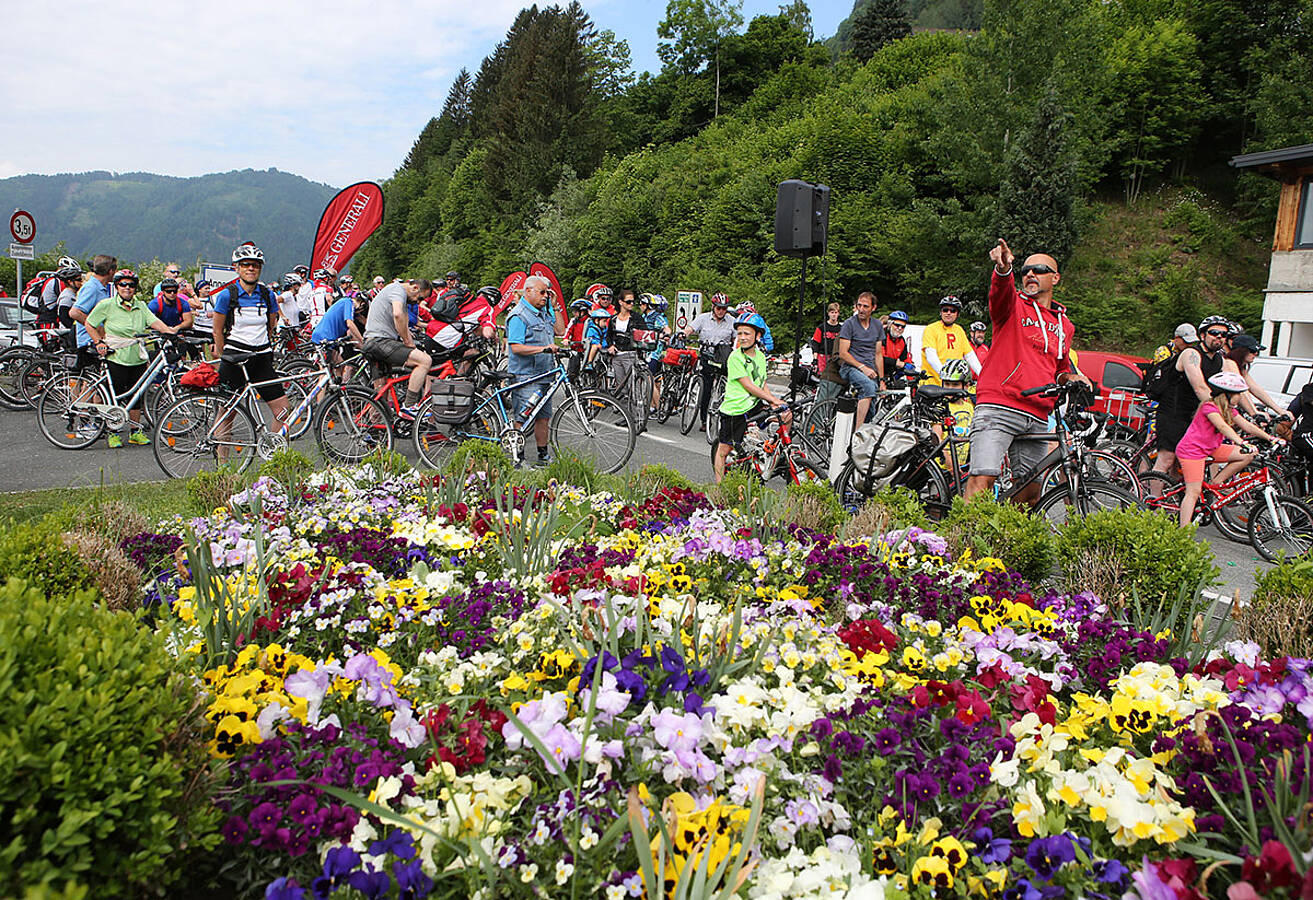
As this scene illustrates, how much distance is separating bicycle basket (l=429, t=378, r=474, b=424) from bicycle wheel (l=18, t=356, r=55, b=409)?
6.13 metres

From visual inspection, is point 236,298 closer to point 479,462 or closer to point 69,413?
point 69,413

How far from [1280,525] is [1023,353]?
3.46m

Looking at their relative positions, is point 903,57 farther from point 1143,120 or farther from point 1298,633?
point 1298,633

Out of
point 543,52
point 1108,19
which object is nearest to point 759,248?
point 1108,19

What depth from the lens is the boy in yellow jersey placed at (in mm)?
9219

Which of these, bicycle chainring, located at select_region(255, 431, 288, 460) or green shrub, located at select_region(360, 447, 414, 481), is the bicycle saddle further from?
bicycle chainring, located at select_region(255, 431, 288, 460)

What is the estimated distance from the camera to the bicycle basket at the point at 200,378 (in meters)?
7.53

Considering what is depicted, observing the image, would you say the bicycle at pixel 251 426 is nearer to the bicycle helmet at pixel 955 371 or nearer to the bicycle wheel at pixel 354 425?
the bicycle wheel at pixel 354 425

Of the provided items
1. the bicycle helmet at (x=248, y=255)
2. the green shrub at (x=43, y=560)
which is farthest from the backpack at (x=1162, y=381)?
the bicycle helmet at (x=248, y=255)

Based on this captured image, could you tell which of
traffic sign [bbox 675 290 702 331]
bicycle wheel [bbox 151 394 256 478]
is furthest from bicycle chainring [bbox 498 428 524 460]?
traffic sign [bbox 675 290 702 331]

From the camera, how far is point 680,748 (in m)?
2.09

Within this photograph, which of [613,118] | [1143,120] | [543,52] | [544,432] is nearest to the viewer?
[544,432]

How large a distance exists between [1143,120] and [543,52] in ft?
130

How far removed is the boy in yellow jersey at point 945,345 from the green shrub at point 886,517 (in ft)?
14.8
